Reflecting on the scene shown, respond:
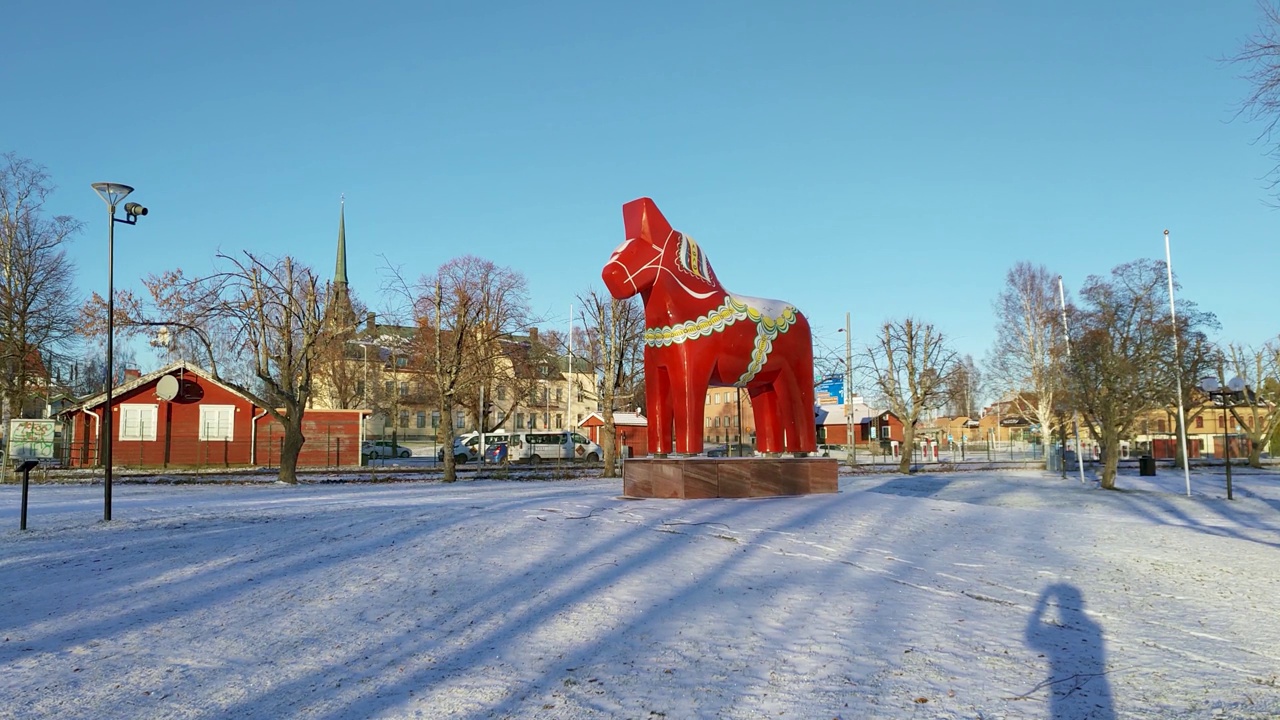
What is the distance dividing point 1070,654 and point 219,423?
3946 cm

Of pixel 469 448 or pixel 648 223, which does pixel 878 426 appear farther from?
Answer: pixel 648 223

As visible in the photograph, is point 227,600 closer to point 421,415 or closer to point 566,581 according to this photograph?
point 566,581

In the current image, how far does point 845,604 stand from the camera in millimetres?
8602

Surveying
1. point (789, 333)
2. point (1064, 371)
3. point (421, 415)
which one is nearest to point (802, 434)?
point (789, 333)

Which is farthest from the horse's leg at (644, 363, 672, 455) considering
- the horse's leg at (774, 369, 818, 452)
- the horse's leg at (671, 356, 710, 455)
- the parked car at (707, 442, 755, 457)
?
the parked car at (707, 442, 755, 457)

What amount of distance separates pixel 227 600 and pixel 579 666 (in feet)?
14.4

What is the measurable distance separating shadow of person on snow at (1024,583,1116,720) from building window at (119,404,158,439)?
39.0 m

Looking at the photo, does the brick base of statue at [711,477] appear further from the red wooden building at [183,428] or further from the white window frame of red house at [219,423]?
the white window frame of red house at [219,423]

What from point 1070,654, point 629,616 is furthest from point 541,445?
point 1070,654

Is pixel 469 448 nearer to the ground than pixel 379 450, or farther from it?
farther from it

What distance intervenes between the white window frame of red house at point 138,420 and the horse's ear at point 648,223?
30.7 metres

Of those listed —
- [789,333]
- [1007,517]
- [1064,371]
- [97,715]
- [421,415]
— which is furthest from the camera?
[421,415]

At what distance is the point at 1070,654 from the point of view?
7387 millimetres

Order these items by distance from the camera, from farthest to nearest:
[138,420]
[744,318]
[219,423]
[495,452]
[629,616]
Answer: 1. [495,452]
2. [219,423]
3. [138,420]
4. [744,318]
5. [629,616]
